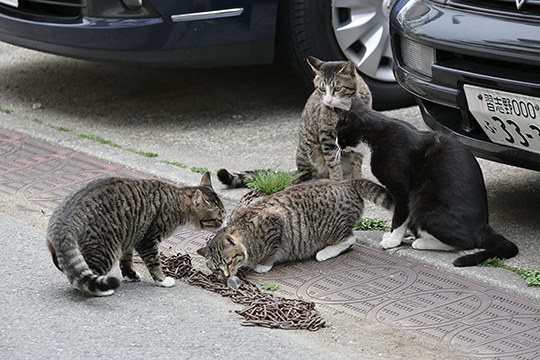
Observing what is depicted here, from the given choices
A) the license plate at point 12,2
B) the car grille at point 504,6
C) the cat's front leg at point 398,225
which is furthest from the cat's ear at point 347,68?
the license plate at point 12,2

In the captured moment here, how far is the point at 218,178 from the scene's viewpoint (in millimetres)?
6516

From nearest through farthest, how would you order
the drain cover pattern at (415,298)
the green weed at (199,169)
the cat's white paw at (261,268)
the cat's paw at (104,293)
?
the drain cover pattern at (415,298) → the cat's paw at (104,293) → the cat's white paw at (261,268) → the green weed at (199,169)

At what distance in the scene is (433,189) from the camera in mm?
5520

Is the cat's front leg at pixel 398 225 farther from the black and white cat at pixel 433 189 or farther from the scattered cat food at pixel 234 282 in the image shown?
the scattered cat food at pixel 234 282

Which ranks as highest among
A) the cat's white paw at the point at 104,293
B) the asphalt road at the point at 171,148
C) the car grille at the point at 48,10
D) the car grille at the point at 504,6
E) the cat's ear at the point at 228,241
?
the car grille at the point at 504,6

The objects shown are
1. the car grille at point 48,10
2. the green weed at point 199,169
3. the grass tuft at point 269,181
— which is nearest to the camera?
the grass tuft at point 269,181

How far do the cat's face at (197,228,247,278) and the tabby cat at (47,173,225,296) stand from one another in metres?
0.18

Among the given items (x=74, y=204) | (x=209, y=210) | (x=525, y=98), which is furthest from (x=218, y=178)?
(x=525, y=98)

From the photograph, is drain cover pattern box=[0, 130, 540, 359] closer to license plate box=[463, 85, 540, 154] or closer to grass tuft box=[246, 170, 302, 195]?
grass tuft box=[246, 170, 302, 195]

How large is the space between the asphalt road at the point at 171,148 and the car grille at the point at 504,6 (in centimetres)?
113

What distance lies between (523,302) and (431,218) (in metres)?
0.66

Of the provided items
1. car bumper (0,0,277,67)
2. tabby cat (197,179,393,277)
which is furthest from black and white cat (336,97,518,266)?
car bumper (0,0,277,67)

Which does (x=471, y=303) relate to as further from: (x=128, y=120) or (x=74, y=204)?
(x=128, y=120)

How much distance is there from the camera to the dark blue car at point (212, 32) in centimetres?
734
